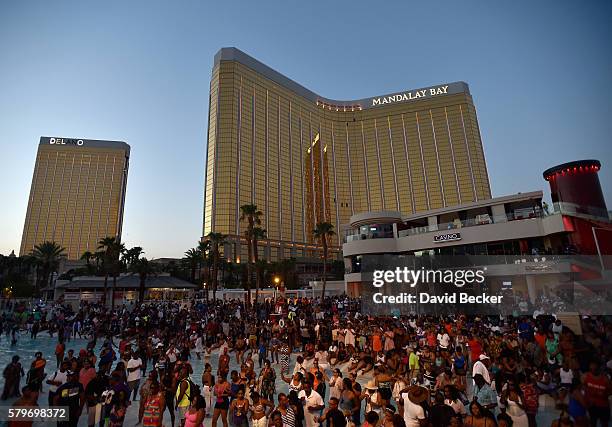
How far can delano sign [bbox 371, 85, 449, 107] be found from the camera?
5212 inches

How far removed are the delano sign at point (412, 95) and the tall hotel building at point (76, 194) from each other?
128 m

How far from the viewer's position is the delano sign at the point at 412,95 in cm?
13238

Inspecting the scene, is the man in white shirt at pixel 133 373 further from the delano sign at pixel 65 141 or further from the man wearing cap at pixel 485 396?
the delano sign at pixel 65 141

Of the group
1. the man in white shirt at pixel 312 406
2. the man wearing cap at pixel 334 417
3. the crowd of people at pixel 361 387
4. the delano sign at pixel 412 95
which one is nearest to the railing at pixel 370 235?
the crowd of people at pixel 361 387

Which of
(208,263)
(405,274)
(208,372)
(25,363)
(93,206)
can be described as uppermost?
(93,206)

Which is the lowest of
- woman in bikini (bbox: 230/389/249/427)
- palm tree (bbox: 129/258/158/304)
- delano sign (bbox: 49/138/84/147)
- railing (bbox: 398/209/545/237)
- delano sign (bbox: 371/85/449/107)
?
woman in bikini (bbox: 230/389/249/427)

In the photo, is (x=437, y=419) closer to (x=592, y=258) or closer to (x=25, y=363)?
(x=25, y=363)

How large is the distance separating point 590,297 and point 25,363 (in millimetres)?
32489

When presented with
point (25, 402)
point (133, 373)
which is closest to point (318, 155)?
point (133, 373)

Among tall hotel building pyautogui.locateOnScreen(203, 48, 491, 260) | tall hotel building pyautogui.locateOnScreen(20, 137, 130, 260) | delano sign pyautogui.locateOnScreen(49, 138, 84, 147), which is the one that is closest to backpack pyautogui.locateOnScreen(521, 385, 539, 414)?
tall hotel building pyautogui.locateOnScreen(203, 48, 491, 260)

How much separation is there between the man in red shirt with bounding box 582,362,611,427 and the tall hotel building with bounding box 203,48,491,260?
92.3 meters

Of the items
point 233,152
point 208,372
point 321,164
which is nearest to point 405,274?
point 208,372

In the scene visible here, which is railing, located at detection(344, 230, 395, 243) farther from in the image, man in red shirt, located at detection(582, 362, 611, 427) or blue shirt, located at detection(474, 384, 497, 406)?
man in red shirt, located at detection(582, 362, 611, 427)

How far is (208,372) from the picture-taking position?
8953mm
